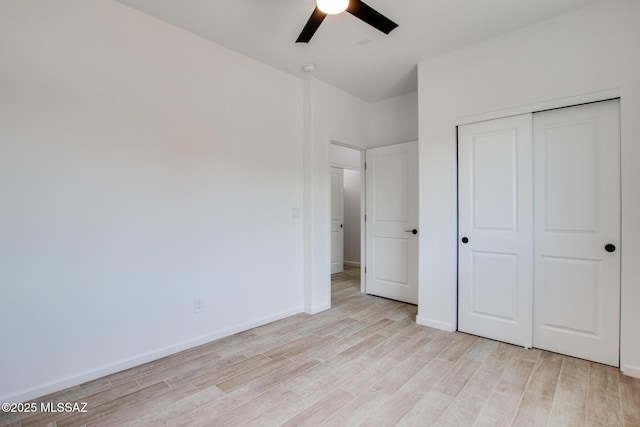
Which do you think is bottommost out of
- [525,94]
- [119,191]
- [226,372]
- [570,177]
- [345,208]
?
[226,372]

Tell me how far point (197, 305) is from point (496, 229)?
287cm

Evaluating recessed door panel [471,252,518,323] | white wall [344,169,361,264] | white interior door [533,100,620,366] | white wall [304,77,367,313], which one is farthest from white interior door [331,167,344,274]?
white interior door [533,100,620,366]

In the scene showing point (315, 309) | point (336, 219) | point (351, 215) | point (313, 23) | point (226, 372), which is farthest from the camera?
point (351, 215)

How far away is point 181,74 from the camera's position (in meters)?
2.66

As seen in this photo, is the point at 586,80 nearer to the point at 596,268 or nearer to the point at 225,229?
the point at 596,268

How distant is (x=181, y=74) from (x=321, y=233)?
7.25ft

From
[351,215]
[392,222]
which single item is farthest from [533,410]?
[351,215]

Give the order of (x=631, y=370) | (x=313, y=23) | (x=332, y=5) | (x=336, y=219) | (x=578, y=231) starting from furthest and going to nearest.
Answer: (x=336, y=219)
(x=578, y=231)
(x=631, y=370)
(x=313, y=23)
(x=332, y=5)

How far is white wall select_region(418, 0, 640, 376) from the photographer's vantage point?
222 centimetres

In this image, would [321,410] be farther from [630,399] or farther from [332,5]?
[332,5]

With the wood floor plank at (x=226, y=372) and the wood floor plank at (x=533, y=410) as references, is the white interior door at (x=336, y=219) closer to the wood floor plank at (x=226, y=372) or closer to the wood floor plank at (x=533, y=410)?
the wood floor plank at (x=226, y=372)

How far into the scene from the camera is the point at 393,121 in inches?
167

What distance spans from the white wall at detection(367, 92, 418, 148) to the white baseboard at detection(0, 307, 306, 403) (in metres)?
2.92

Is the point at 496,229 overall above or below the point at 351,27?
below
